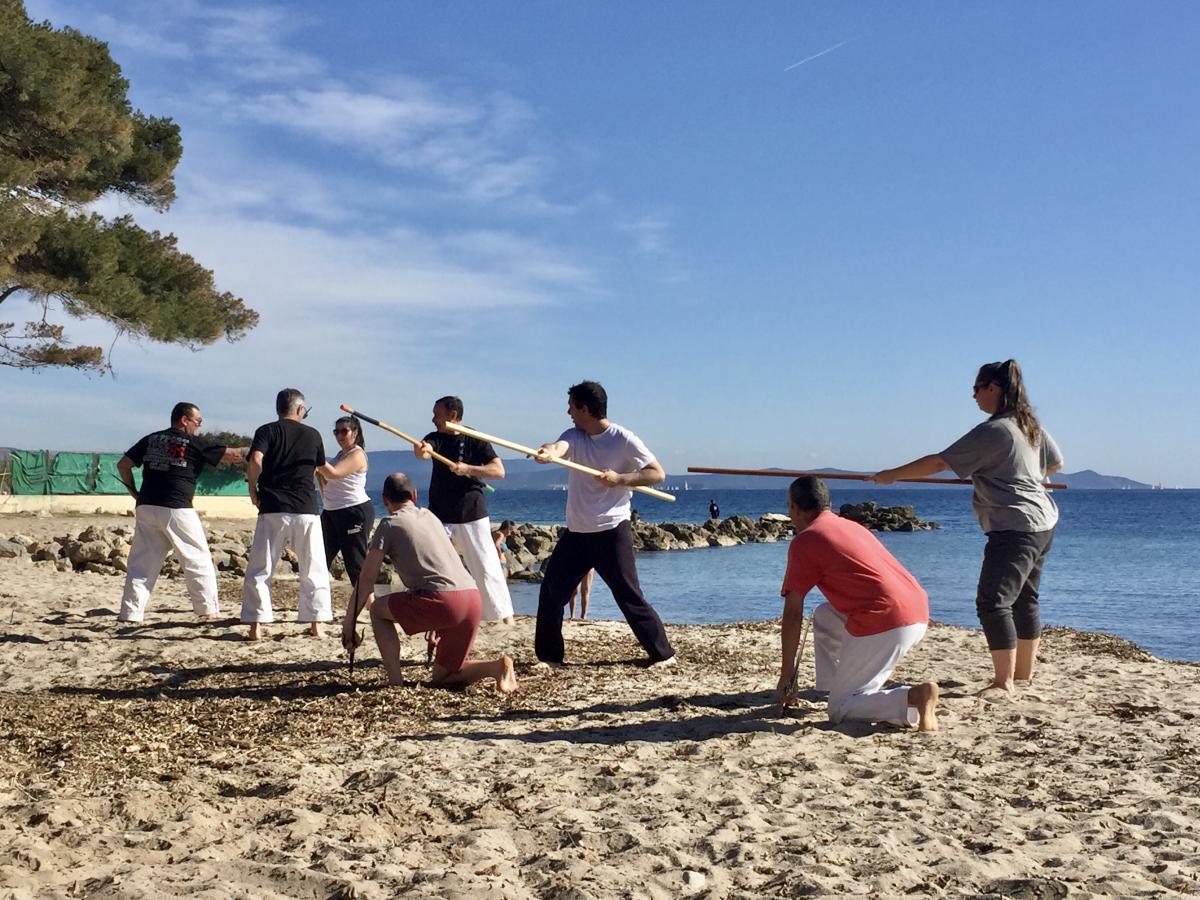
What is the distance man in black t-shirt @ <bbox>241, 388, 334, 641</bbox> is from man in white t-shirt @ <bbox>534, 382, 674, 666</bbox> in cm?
228

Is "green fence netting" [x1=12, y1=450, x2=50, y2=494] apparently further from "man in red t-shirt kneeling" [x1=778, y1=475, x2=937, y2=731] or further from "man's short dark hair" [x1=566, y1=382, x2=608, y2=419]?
"man in red t-shirt kneeling" [x1=778, y1=475, x2=937, y2=731]

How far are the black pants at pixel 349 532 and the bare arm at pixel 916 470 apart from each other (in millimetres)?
4296

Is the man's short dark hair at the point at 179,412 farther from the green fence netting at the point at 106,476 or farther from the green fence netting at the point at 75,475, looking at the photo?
the green fence netting at the point at 106,476

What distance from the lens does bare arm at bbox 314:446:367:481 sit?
28.5 feet

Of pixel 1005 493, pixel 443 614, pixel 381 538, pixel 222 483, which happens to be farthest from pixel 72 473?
pixel 1005 493

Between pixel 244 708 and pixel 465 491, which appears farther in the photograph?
pixel 465 491

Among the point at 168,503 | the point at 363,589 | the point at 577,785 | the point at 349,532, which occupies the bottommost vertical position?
the point at 577,785

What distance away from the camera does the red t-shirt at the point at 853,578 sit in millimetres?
5621

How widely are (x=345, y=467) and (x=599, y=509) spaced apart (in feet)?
8.26

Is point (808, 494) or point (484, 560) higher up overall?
point (808, 494)

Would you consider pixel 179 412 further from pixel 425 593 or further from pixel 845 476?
pixel 845 476

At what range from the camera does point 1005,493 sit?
6312 mm

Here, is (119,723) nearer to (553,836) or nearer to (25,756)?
(25,756)

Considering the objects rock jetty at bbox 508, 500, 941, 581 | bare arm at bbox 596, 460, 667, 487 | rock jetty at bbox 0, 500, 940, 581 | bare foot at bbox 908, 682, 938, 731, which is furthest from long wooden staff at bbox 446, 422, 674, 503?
rock jetty at bbox 508, 500, 941, 581
